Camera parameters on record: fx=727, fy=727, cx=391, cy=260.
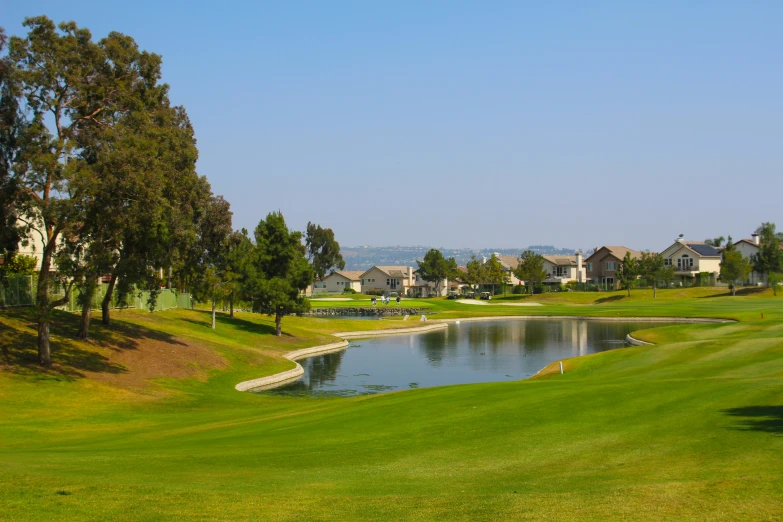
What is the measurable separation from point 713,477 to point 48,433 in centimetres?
2122

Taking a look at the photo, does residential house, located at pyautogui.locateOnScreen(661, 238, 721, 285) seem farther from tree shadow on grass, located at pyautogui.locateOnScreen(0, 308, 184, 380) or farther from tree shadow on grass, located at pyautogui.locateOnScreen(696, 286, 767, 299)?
tree shadow on grass, located at pyautogui.locateOnScreen(0, 308, 184, 380)

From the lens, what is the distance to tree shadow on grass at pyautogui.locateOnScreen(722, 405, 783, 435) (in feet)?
53.1

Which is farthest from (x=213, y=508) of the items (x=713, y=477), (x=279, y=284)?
(x=279, y=284)

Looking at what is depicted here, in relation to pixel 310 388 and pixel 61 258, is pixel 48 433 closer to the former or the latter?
pixel 61 258

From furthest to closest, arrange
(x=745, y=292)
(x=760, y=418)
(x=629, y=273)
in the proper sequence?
1. (x=629, y=273)
2. (x=745, y=292)
3. (x=760, y=418)

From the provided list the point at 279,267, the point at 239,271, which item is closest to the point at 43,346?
the point at 239,271

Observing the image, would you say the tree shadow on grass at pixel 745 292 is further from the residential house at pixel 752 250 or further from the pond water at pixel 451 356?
the pond water at pixel 451 356

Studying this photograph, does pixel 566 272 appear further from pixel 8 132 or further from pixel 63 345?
pixel 8 132

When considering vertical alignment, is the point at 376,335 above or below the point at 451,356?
above

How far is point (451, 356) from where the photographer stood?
216ft

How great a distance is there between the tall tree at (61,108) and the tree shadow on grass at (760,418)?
2878 cm

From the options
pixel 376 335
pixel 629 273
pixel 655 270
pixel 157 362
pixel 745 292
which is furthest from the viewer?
pixel 655 270

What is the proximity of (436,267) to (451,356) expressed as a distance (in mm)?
119669

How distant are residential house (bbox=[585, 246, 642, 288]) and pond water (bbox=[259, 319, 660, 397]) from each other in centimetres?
7031
